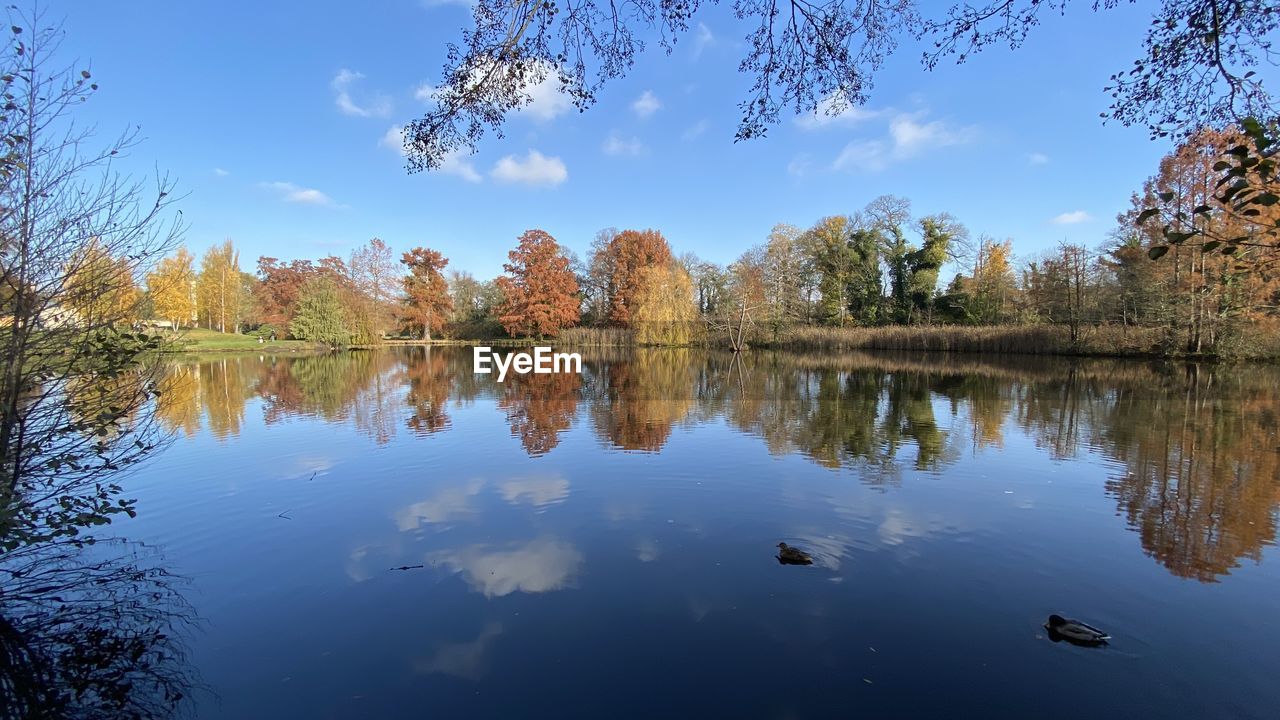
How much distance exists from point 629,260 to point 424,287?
776 inches

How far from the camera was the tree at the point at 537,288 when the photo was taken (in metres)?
50.0

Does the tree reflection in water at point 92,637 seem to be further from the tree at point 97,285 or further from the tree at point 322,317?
A: the tree at point 322,317

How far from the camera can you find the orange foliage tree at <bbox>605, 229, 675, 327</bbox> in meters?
50.2

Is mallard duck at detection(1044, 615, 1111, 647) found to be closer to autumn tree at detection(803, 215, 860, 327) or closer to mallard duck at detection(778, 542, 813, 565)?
mallard duck at detection(778, 542, 813, 565)

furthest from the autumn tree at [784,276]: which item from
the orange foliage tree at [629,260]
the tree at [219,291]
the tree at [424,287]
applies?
Result: the tree at [219,291]

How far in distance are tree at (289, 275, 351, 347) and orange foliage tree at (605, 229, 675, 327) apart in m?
21.8

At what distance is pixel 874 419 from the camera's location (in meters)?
12.2

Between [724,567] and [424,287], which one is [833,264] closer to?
[424,287]

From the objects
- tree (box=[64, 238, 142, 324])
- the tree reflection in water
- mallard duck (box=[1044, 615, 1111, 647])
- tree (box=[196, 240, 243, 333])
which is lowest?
the tree reflection in water

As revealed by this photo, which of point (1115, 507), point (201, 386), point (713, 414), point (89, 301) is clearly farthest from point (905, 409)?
point (201, 386)

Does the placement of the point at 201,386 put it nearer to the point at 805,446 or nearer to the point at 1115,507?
the point at 805,446

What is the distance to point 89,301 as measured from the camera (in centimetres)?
419

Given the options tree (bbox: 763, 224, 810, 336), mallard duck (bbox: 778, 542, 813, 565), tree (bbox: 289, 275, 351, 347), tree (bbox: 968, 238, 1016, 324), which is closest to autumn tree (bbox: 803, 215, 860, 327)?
tree (bbox: 763, 224, 810, 336)

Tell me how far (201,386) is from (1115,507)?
944 inches
